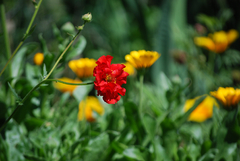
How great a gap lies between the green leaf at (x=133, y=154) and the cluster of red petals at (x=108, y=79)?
0.45 ft

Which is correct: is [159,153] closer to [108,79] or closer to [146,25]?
[108,79]

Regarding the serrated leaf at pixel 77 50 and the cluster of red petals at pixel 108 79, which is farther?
the serrated leaf at pixel 77 50

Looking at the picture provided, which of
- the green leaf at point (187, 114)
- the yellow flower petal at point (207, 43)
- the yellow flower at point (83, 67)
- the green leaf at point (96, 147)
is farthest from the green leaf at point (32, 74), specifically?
the yellow flower petal at point (207, 43)

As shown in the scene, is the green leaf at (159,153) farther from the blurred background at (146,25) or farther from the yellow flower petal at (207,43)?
the yellow flower petal at (207,43)

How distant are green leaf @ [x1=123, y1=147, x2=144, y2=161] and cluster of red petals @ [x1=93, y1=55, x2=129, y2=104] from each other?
138 mm

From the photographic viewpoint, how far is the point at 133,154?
15.4 inches

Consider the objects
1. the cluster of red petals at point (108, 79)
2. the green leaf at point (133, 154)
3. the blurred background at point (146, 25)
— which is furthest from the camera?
the blurred background at point (146, 25)

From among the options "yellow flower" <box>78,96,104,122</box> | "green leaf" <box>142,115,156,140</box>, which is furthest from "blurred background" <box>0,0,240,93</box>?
"green leaf" <box>142,115,156,140</box>

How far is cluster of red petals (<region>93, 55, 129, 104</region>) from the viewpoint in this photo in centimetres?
29

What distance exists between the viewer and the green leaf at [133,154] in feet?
1.27

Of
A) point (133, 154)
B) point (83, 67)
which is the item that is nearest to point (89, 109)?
point (83, 67)

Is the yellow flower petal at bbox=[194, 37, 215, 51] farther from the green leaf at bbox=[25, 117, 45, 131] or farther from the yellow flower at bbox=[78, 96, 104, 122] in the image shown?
the green leaf at bbox=[25, 117, 45, 131]

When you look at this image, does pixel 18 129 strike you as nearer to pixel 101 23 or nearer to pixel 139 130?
pixel 139 130

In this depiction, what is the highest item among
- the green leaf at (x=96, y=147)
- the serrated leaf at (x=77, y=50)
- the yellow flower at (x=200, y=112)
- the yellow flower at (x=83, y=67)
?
the serrated leaf at (x=77, y=50)
